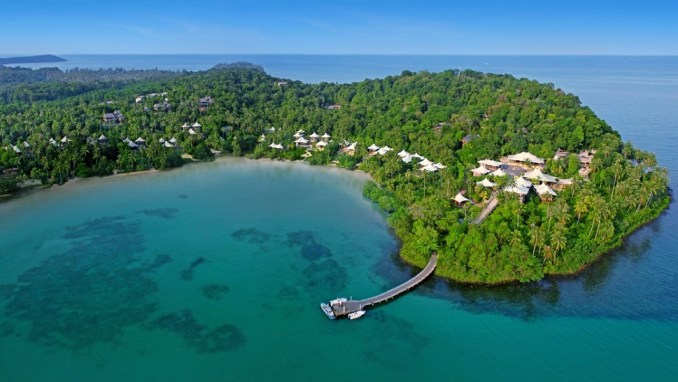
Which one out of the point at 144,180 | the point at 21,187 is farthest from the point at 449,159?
the point at 21,187

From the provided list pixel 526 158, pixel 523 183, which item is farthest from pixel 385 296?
pixel 526 158

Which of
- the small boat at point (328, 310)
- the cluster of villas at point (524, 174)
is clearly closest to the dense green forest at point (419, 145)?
the cluster of villas at point (524, 174)

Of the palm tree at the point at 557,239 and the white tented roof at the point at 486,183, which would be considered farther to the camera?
the white tented roof at the point at 486,183

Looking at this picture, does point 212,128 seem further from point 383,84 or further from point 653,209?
point 653,209

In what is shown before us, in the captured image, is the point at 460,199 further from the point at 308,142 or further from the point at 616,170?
the point at 308,142

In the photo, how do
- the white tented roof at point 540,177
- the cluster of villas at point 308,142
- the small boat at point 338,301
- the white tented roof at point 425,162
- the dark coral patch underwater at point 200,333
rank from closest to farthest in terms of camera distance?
the dark coral patch underwater at point 200,333 → the small boat at point 338,301 → the white tented roof at point 540,177 → the white tented roof at point 425,162 → the cluster of villas at point 308,142

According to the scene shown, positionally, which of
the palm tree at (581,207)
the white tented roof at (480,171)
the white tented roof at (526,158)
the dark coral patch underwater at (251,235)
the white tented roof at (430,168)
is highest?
the white tented roof at (526,158)

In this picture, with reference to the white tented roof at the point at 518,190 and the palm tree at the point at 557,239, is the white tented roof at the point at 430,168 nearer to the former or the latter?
the white tented roof at the point at 518,190
